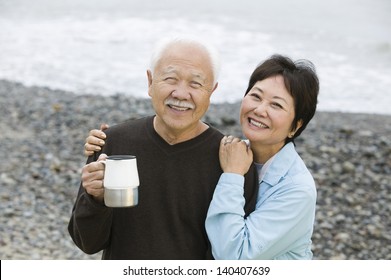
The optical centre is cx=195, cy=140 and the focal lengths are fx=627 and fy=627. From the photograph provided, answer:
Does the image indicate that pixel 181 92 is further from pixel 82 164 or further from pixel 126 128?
pixel 82 164

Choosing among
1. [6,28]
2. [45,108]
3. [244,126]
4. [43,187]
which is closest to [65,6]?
[6,28]

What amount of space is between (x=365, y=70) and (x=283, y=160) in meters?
18.0

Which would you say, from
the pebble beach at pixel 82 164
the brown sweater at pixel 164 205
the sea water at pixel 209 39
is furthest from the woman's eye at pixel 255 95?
the sea water at pixel 209 39

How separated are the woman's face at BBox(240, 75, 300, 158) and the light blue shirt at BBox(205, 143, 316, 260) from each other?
0.21 metres

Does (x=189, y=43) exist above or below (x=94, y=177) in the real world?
above

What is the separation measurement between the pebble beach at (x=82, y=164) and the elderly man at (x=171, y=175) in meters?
3.90

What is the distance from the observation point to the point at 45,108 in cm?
1129

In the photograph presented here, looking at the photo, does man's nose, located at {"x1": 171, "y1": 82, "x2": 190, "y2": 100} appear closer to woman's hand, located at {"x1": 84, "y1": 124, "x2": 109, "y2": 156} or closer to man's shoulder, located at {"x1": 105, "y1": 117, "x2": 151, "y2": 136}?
man's shoulder, located at {"x1": 105, "y1": 117, "x2": 151, "y2": 136}

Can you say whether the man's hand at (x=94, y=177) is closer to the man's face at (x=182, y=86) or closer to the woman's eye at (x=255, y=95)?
the man's face at (x=182, y=86)

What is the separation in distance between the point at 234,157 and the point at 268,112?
285 mm

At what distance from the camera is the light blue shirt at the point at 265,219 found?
9.19ft

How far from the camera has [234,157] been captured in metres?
2.94

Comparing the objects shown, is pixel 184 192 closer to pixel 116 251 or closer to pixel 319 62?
pixel 116 251

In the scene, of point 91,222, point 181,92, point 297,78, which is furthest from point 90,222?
point 297,78
